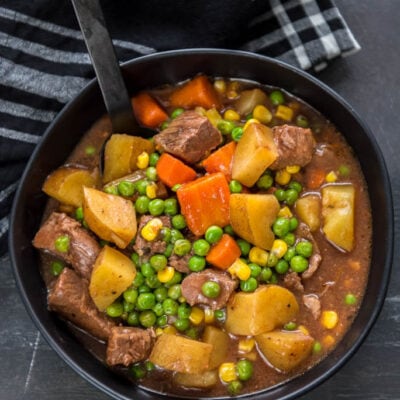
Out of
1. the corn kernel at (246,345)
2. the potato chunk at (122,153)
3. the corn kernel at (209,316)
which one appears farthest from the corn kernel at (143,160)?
the corn kernel at (246,345)

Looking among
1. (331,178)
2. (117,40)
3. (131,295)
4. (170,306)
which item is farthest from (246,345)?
(117,40)

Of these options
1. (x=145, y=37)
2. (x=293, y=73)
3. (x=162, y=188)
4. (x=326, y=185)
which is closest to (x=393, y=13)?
(x=293, y=73)

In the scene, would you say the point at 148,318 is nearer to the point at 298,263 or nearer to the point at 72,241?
the point at 72,241

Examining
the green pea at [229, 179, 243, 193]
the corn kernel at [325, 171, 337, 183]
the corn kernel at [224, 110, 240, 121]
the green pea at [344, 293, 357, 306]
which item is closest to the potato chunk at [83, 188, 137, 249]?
the green pea at [229, 179, 243, 193]

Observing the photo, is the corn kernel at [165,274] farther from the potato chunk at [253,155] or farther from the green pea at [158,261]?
the potato chunk at [253,155]

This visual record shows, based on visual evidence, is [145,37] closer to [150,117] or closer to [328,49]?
[150,117]

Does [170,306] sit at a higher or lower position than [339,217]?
lower
